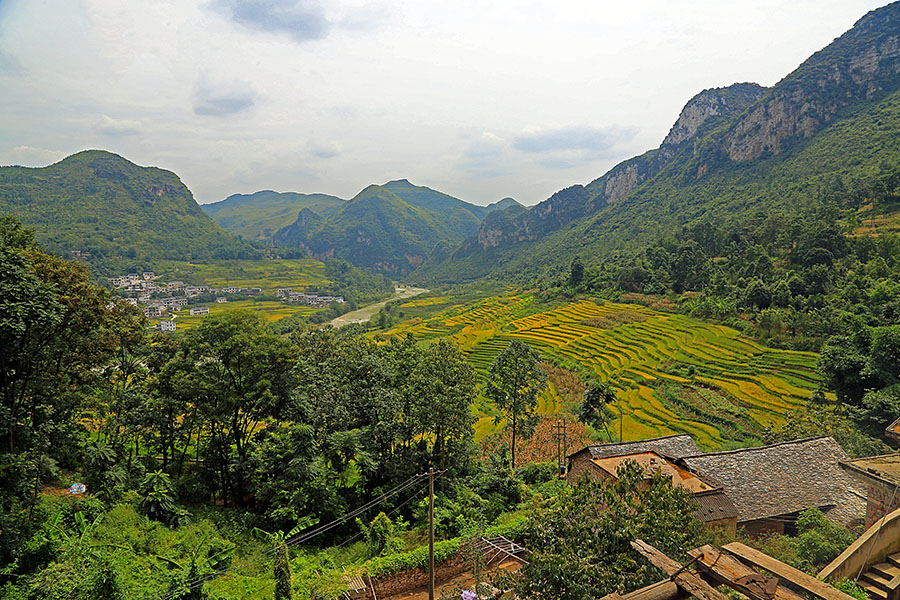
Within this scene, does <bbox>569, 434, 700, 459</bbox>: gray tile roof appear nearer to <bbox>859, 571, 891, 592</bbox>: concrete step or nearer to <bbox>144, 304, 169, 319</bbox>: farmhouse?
<bbox>859, 571, 891, 592</bbox>: concrete step

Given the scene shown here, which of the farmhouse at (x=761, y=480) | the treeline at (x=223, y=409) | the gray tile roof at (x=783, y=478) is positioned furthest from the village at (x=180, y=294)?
the gray tile roof at (x=783, y=478)

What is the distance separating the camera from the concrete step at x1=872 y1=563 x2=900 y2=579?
546cm

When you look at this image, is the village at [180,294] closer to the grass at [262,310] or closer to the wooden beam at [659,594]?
the grass at [262,310]

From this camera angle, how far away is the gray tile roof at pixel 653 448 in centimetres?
1577

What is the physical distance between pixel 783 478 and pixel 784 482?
0.16 meters

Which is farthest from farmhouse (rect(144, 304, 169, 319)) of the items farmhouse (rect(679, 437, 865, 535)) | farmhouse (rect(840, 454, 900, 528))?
farmhouse (rect(840, 454, 900, 528))

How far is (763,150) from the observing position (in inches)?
3428

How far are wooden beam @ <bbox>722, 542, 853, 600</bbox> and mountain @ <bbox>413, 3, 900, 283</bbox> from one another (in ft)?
236

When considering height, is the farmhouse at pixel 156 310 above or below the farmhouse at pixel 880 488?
below

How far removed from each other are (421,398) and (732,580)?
12.3m

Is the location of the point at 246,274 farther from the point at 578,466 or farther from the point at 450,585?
the point at 450,585

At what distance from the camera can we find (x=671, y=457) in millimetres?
15219

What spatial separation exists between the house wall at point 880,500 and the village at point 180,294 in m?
80.5

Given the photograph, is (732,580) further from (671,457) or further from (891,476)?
(671,457)
